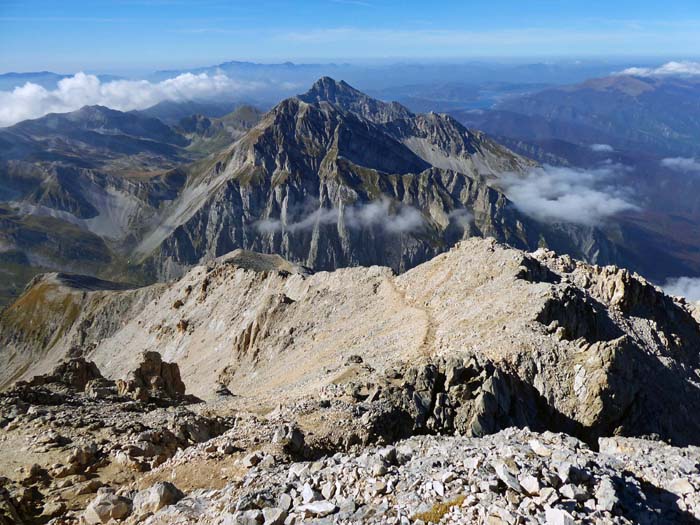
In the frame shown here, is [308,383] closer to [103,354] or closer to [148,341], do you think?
[148,341]

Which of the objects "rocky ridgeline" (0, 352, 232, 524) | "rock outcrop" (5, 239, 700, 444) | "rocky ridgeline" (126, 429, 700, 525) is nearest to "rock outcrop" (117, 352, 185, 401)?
"rock outcrop" (5, 239, 700, 444)

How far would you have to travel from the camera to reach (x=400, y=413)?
103 ft

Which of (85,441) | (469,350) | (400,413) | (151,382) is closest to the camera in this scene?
(85,441)

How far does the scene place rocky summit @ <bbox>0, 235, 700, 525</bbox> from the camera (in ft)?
53.3

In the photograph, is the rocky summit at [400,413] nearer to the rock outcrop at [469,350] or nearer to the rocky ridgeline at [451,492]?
the rocky ridgeline at [451,492]

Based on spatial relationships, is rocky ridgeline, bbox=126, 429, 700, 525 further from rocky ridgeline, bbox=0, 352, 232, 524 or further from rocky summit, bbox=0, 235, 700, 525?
rocky ridgeline, bbox=0, 352, 232, 524

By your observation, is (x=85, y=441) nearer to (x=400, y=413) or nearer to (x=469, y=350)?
(x=400, y=413)

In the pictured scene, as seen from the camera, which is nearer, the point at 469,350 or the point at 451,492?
the point at 451,492

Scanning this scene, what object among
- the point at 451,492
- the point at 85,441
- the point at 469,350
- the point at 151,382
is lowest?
the point at 151,382

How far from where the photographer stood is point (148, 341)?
332ft

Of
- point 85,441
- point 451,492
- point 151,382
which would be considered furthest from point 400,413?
point 151,382

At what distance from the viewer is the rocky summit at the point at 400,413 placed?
16.2 metres

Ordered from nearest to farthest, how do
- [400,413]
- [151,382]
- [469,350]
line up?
[400,413] < [469,350] < [151,382]

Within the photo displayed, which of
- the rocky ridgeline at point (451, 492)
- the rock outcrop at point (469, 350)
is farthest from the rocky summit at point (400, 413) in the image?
the rock outcrop at point (469, 350)
